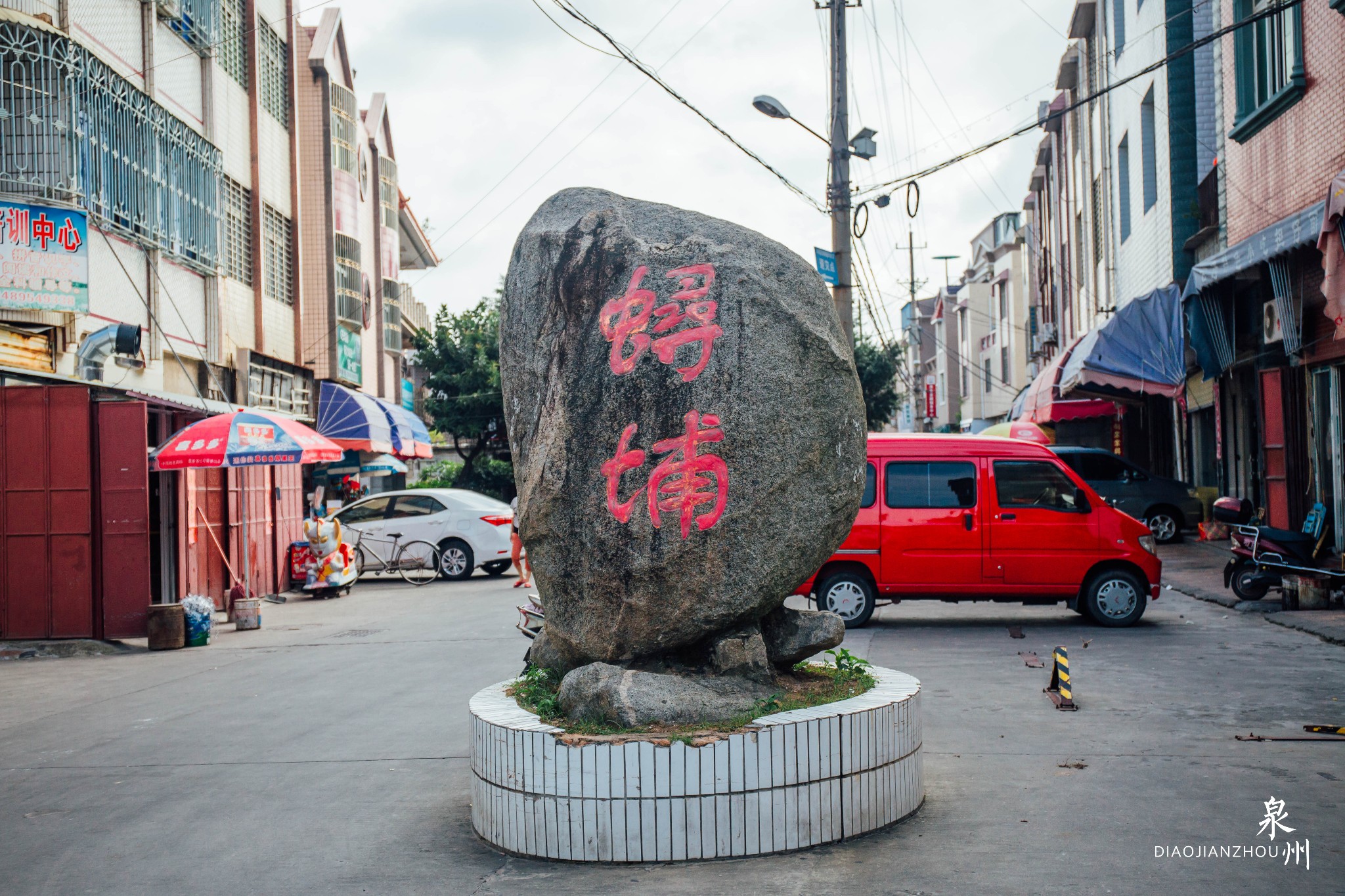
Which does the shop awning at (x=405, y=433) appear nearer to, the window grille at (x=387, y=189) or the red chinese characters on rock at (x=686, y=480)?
the window grille at (x=387, y=189)

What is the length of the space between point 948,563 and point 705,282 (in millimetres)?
6650

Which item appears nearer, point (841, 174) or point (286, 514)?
point (841, 174)

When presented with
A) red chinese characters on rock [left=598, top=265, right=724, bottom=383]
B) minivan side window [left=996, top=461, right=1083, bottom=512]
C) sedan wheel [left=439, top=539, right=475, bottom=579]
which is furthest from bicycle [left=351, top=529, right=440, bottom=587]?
red chinese characters on rock [left=598, top=265, right=724, bottom=383]

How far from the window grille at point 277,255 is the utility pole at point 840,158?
9914 mm

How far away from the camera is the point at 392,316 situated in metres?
30.3

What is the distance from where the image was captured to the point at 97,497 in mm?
12156

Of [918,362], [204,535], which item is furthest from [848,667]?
[918,362]

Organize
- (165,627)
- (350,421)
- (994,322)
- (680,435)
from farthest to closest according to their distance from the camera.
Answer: (994,322) → (350,421) → (165,627) → (680,435)

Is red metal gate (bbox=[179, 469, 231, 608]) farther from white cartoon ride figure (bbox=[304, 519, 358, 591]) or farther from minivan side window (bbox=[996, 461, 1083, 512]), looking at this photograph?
minivan side window (bbox=[996, 461, 1083, 512])

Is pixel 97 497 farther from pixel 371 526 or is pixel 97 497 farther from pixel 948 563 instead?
pixel 948 563

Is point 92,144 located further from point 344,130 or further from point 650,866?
point 344,130

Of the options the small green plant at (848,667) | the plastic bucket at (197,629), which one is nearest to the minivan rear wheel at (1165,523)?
the plastic bucket at (197,629)

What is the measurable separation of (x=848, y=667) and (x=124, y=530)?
920 cm

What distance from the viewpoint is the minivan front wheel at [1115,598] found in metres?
11.1
